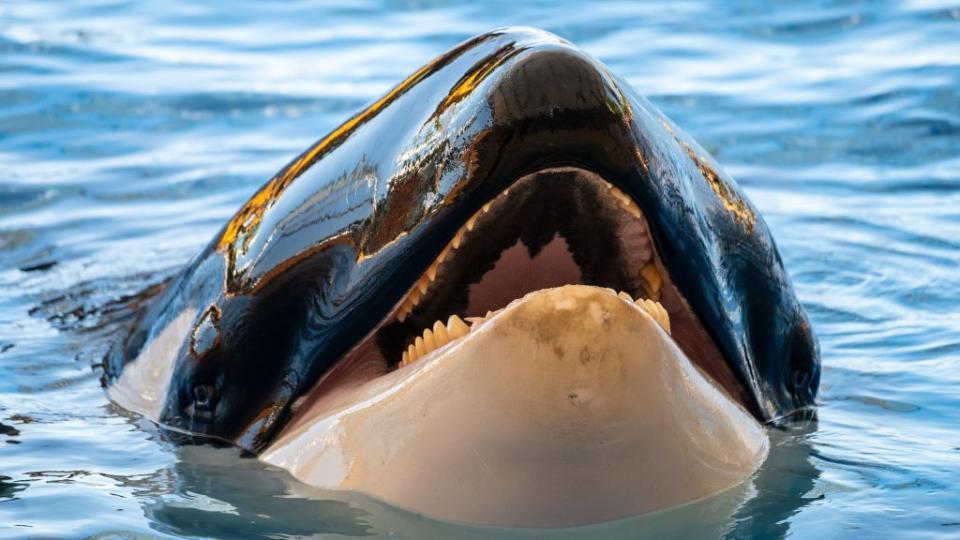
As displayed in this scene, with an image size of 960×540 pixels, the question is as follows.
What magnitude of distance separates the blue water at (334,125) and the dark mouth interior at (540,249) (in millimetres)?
535

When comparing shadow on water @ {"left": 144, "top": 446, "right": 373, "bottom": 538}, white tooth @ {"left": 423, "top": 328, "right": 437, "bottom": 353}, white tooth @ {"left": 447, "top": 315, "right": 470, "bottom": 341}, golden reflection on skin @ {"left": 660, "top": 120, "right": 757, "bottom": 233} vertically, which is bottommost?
shadow on water @ {"left": 144, "top": 446, "right": 373, "bottom": 538}

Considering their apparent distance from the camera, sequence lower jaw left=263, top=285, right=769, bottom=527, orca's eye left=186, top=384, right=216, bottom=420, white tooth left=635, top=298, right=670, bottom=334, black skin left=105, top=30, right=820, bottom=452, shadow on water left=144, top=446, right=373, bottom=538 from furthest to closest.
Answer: orca's eye left=186, top=384, right=216, bottom=420, shadow on water left=144, top=446, right=373, bottom=538, white tooth left=635, top=298, right=670, bottom=334, black skin left=105, top=30, right=820, bottom=452, lower jaw left=263, top=285, right=769, bottom=527

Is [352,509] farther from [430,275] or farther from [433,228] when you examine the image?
[433,228]

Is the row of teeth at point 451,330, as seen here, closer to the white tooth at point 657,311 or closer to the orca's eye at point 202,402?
the white tooth at point 657,311

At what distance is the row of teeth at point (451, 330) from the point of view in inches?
143

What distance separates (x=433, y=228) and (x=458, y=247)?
7cm

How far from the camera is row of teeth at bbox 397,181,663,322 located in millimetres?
3605

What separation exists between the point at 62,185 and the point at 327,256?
5.94 meters

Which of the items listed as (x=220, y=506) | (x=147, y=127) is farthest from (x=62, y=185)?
(x=220, y=506)

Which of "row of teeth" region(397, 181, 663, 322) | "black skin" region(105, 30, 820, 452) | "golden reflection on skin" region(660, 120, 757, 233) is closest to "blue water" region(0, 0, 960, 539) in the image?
"black skin" region(105, 30, 820, 452)

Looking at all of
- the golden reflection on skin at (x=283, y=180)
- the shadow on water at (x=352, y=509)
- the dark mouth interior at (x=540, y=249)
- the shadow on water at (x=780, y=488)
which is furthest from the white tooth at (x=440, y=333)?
the shadow on water at (x=780, y=488)

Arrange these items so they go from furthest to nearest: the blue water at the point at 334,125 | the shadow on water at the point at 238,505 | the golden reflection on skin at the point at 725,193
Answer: the blue water at the point at 334,125 → the golden reflection on skin at the point at 725,193 → the shadow on water at the point at 238,505

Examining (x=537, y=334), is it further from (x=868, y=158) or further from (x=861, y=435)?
(x=868, y=158)

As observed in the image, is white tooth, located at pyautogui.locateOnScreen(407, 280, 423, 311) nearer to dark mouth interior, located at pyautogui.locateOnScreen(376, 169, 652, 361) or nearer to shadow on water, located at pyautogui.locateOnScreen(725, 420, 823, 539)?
dark mouth interior, located at pyautogui.locateOnScreen(376, 169, 652, 361)
